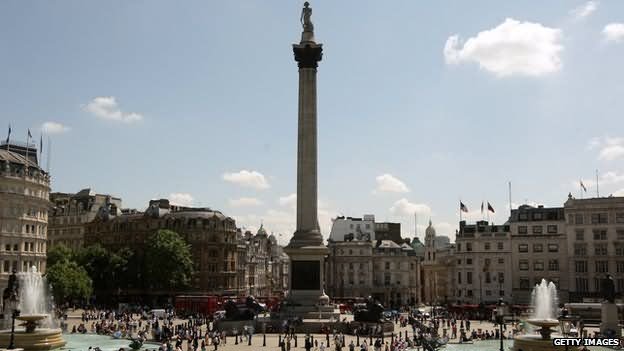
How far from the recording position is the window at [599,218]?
333 ft

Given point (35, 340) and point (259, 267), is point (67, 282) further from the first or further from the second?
point (259, 267)

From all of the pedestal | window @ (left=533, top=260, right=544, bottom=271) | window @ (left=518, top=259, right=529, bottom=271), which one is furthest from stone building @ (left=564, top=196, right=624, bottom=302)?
the pedestal

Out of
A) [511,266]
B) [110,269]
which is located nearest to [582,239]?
[511,266]

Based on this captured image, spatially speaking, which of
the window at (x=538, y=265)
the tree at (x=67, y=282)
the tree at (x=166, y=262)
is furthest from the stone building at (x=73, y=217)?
the window at (x=538, y=265)

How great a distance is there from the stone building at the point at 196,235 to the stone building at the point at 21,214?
88.2 feet

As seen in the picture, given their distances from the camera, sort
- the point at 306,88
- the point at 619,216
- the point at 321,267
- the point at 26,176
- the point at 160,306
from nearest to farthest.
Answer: the point at 321,267, the point at 306,88, the point at 26,176, the point at 619,216, the point at 160,306

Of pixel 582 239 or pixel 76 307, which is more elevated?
pixel 582 239

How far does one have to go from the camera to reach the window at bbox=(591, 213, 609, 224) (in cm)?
10162

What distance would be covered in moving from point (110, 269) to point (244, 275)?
39.2 meters

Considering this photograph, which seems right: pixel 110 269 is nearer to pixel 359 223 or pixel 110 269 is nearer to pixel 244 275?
pixel 244 275

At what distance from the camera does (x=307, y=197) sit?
74.8 meters

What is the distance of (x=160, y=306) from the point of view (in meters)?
112

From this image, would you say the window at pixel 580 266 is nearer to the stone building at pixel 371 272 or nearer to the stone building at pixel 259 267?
the stone building at pixel 371 272

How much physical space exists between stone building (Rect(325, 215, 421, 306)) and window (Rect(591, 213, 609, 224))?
43415mm
